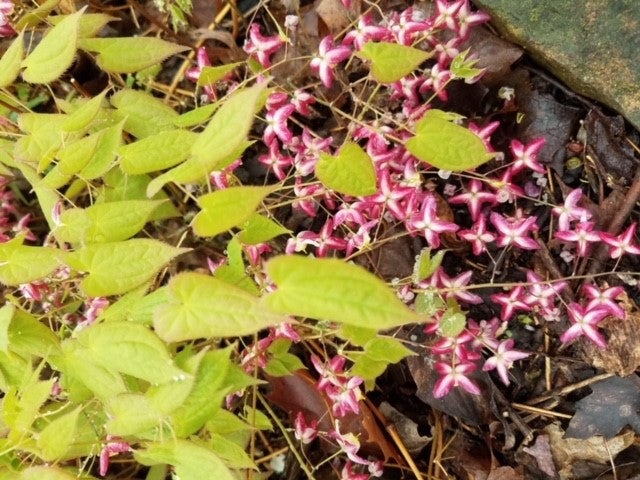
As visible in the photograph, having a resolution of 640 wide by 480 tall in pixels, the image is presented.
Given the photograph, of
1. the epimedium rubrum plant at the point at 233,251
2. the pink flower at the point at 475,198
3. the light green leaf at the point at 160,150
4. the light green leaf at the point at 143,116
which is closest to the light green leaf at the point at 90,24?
the epimedium rubrum plant at the point at 233,251

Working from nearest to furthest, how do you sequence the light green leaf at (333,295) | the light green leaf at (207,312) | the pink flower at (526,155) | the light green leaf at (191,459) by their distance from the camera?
the light green leaf at (333,295), the light green leaf at (207,312), the light green leaf at (191,459), the pink flower at (526,155)

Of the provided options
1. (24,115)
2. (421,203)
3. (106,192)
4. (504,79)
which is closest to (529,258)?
(421,203)

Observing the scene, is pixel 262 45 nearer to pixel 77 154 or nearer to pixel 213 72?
pixel 213 72

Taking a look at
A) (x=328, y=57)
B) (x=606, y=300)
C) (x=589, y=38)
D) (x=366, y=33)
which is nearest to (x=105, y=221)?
(x=328, y=57)

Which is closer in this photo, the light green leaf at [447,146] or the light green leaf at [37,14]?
the light green leaf at [447,146]

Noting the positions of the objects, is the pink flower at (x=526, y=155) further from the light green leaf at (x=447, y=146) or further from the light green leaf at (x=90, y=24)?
the light green leaf at (x=90, y=24)

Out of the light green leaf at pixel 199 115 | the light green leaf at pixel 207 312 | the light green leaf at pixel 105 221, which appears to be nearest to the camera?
the light green leaf at pixel 207 312
